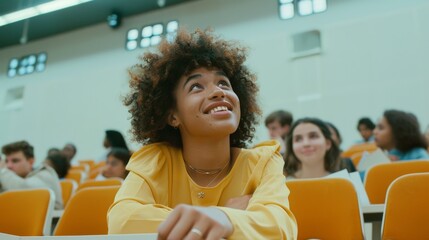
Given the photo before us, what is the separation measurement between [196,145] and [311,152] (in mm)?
1377

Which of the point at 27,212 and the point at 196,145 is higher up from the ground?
the point at 196,145

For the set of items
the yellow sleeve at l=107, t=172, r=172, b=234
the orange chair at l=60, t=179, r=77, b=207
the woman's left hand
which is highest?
the woman's left hand

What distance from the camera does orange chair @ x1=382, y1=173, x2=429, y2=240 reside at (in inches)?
55.9

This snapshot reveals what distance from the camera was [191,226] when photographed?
29.1 inches

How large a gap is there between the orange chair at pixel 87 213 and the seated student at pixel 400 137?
1993mm

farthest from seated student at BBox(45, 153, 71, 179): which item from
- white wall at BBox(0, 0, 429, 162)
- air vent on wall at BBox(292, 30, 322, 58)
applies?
air vent on wall at BBox(292, 30, 322, 58)

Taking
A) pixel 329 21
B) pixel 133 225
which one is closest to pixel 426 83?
pixel 329 21

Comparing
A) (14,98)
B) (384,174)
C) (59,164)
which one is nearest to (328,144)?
(384,174)

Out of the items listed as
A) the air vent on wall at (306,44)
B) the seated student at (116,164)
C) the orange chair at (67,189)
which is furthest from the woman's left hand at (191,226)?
the air vent on wall at (306,44)

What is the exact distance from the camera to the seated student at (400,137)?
112 inches

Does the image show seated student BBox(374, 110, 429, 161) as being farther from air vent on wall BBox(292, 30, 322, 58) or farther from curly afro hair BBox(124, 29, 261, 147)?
air vent on wall BBox(292, 30, 322, 58)

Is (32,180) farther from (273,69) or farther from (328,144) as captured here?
(273,69)

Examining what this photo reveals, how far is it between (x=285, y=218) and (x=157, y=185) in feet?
1.42

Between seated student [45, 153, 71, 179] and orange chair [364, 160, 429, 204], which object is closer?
orange chair [364, 160, 429, 204]
